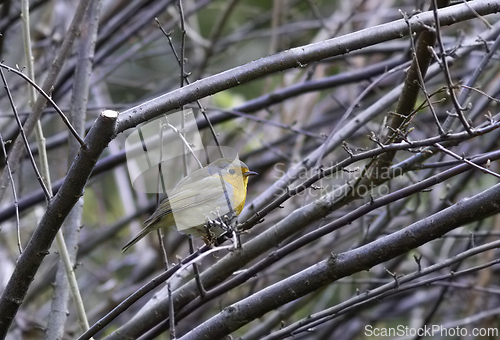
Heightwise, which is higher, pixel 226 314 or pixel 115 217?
pixel 115 217

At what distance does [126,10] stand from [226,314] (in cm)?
393

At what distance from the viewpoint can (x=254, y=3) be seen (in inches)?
396

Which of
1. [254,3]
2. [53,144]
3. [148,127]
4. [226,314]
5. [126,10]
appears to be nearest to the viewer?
[226,314]

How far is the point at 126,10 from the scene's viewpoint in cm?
532

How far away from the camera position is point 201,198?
9.80 ft

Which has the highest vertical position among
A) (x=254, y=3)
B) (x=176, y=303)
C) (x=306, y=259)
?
(x=254, y=3)

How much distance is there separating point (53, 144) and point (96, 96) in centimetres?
130

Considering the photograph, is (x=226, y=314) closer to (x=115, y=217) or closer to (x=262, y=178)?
(x=262, y=178)

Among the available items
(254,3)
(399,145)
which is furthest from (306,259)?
(254,3)

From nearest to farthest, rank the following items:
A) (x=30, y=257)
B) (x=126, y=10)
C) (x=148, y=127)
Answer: (x=30, y=257)
(x=148, y=127)
(x=126, y=10)

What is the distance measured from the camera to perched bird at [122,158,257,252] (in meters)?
2.92

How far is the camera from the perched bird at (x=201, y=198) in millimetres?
2920

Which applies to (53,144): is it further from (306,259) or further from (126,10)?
(306,259)

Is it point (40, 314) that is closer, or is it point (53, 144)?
point (53, 144)
